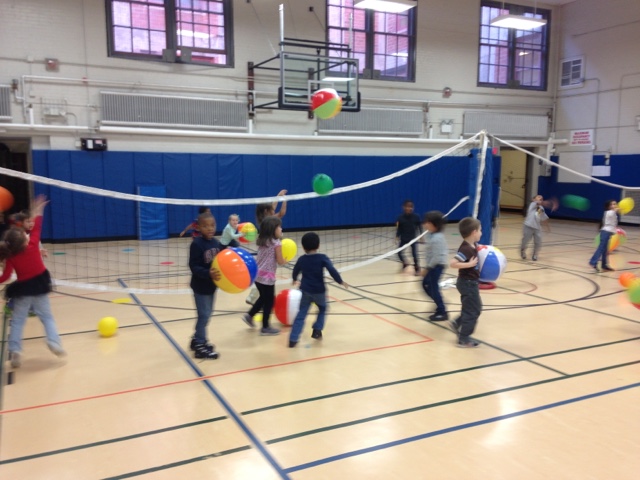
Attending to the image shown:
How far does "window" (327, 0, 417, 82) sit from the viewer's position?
17250mm

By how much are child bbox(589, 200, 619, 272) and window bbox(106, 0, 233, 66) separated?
11.2 meters

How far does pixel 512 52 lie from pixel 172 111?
43.3 ft

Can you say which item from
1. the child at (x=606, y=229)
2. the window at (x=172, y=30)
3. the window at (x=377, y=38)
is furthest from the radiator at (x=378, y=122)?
the child at (x=606, y=229)

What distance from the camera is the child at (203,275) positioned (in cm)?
518

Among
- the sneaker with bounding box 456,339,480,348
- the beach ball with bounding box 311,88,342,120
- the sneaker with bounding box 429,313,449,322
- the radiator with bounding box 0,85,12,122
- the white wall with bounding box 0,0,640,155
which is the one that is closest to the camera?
the sneaker with bounding box 456,339,480,348

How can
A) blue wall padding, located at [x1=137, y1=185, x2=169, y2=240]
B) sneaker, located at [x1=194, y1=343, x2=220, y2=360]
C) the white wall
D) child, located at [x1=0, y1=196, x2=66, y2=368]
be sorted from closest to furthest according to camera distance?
child, located at [x1=0, y1=196, x2=66, y2=368], sneaker, located at [x1=194, y1=343, x2=220, y2=360], the white wall, blue wall padding, located at [x1=137, y1=185, x2=169, y2=240]

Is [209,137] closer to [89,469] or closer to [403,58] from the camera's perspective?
[403,58]

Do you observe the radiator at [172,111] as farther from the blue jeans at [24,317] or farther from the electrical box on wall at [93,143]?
the blue jeans at [24,317]

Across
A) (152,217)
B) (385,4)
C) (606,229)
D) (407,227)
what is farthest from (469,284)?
(152,217)

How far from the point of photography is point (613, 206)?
990 centimetres

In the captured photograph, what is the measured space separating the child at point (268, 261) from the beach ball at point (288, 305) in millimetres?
119

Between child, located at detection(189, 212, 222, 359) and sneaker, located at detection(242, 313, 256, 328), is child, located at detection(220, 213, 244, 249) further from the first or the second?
child, located at detection(189, 212, 222, 359)

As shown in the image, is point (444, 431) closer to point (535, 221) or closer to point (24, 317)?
point (24, 317)

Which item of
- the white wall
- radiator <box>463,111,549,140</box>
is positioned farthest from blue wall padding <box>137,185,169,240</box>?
radiator <box>463,111,549,140</box>
